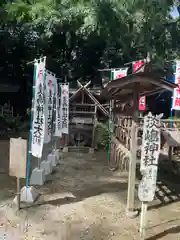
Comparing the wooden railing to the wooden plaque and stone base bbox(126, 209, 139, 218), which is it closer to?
stone base bbox(126, 209, 139, 218)

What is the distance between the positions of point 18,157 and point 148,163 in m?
2.12

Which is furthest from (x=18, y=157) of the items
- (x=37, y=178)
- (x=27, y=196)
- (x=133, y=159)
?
(x=133, y=159)

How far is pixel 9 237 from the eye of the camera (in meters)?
3.65

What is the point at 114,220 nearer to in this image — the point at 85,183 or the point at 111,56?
A: the point at 85,183

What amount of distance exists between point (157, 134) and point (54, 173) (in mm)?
3904

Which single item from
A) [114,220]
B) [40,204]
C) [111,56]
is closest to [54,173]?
[40,204]

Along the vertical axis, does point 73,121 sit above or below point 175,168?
above

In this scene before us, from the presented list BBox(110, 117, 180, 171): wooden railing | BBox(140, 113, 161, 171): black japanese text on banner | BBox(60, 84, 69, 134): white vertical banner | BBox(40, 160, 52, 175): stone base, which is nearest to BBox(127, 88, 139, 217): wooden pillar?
BBox(140, 113, 161, 171): black japanese text on banner

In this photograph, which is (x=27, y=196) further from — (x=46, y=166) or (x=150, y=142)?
(x=150, y=142)

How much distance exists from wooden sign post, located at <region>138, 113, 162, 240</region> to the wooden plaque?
1919mm

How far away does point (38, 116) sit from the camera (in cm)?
500

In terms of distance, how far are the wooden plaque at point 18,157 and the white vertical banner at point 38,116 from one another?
576mm

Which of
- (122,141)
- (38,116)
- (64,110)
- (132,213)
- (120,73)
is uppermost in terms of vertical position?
(120,73)

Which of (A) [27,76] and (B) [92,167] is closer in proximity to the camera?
(B) [92,167]
